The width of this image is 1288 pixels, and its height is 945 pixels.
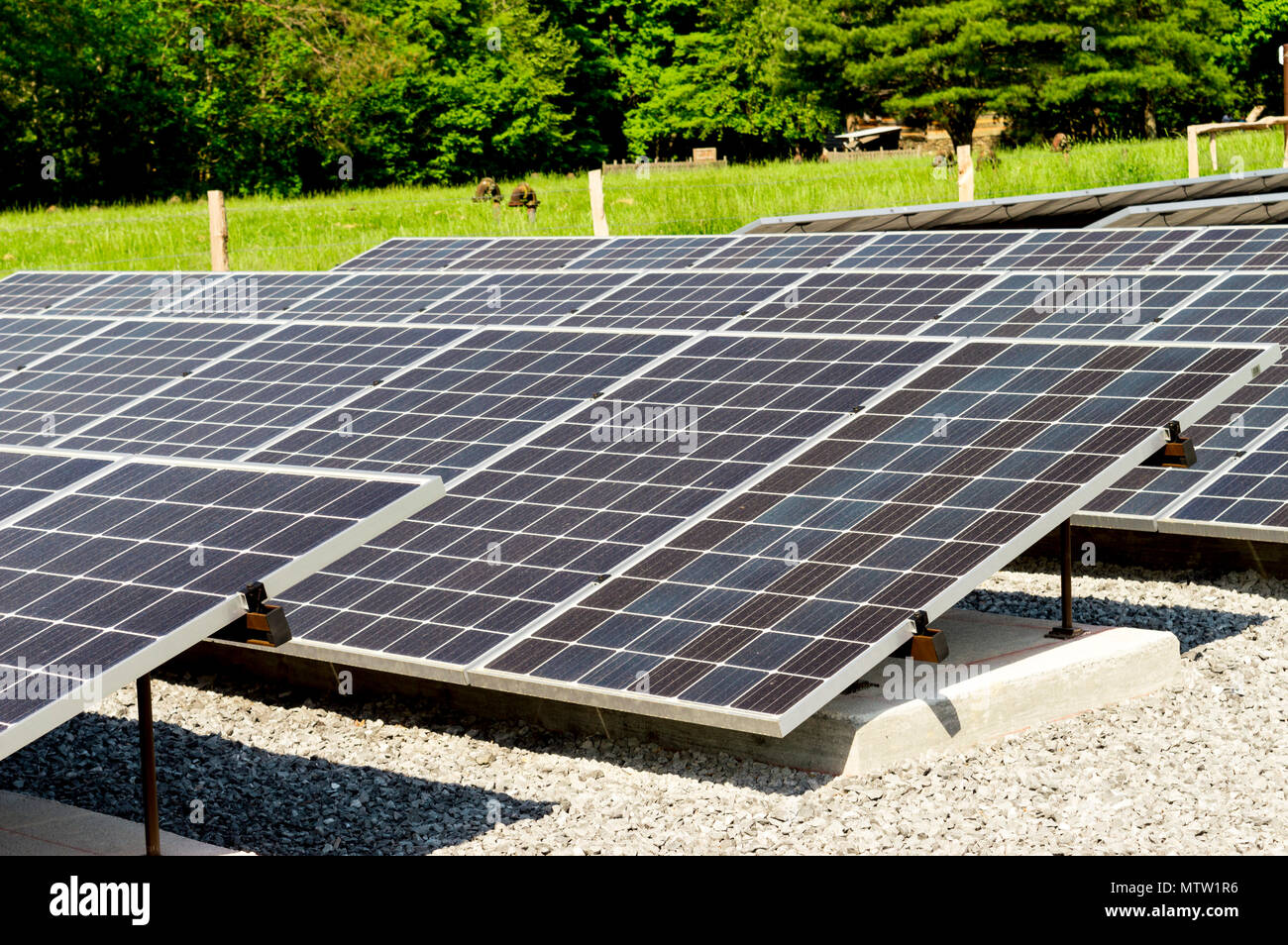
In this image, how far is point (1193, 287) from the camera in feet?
56.3

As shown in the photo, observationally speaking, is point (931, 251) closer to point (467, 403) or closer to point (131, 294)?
point (467, 403)

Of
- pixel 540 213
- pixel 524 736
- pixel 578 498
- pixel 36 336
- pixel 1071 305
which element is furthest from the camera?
pixel 540 213

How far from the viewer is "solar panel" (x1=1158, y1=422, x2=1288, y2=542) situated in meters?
13.7

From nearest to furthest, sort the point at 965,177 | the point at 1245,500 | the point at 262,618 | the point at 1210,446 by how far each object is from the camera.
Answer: the point at 262,618 → the point at 1245,500 → the point at 1210,446 → the point at 965,177

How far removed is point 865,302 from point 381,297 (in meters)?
7.61

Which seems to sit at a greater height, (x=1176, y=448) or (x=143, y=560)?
(x=143, y=560)

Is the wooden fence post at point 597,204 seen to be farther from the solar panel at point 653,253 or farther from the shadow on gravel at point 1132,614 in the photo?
the shadow on gravel at point 1132,614

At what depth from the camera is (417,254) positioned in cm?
2611

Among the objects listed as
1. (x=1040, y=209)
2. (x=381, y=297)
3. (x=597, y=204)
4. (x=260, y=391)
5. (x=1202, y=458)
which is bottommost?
(x=1202, y=458)

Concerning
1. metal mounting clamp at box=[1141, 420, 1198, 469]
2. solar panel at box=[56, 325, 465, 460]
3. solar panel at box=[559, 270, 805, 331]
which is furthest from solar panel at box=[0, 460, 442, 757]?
solar panel at box=[559, 270, 805, 331]

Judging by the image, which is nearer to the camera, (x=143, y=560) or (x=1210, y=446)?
(x=143, y=560)

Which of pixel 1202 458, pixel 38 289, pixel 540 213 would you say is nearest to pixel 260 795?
pixel 1202 458

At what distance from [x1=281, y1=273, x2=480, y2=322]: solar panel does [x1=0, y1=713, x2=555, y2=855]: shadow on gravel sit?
9879mm
